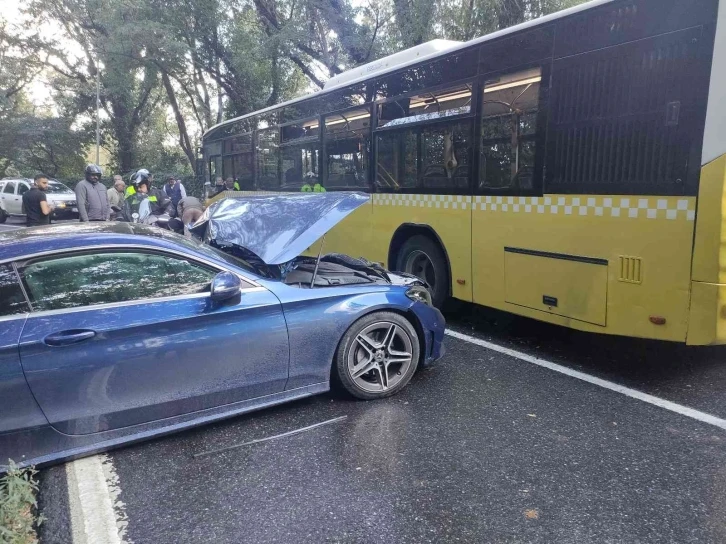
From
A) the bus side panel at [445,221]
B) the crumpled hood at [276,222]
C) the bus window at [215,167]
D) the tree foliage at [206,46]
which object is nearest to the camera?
the crumpled hood at [276,222]

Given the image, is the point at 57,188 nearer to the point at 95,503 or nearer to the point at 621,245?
the point at 95,503

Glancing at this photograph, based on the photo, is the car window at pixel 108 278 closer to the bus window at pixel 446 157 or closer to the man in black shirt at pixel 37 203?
the bus window at pixel 446 157

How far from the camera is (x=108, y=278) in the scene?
3.32 metres

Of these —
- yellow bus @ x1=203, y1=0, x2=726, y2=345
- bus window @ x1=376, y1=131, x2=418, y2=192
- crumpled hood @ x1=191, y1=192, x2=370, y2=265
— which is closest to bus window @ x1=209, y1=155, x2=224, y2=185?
yellow bus @ x1=203, y1=0, x2=726, y2=345

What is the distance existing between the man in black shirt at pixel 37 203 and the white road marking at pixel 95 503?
760cm

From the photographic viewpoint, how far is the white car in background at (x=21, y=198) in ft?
71.2

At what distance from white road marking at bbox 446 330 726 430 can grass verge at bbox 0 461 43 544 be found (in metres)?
3.91

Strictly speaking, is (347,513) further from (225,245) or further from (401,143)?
(401,143)

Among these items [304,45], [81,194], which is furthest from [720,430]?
[304,45]

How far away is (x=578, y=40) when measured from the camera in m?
4.66

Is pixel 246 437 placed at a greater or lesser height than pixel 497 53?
lesser

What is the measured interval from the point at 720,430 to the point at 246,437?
3086mm

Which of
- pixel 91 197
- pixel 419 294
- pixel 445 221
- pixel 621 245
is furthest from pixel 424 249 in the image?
pixel 91 197

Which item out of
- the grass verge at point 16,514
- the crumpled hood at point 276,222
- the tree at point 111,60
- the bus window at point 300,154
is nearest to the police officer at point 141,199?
the bus window at point 300,154
